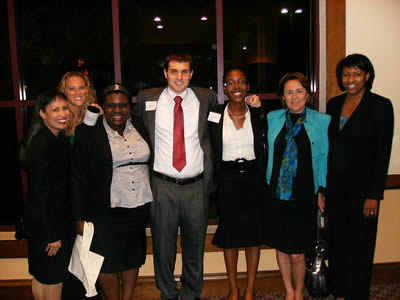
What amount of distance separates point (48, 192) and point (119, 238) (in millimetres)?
543

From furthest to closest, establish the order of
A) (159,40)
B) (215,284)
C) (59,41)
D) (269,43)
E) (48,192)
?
1. (59,41)
2. (269,43)
3. (159,40)
4. (215,284)
5. (48,192)

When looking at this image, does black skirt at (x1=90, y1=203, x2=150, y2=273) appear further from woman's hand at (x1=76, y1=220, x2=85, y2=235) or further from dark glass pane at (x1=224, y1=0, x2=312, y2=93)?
dark glass pane at (x1=224, y1=0, x2=312, y2=93)

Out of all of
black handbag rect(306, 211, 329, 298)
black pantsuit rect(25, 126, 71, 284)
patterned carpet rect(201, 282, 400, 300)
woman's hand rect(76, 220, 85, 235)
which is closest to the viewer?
black pantsuit rect(25, 126, 71, 284)

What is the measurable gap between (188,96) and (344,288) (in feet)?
6.02

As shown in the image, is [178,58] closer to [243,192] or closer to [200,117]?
→ [200,117]

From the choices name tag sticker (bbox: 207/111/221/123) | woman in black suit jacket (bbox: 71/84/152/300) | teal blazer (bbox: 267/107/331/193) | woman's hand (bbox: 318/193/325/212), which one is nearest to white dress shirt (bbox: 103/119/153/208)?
woman in black suit jacket (bbox: 71/84/152/300)

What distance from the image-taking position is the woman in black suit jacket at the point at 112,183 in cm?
209

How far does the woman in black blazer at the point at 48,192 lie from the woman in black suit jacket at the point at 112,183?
95 millimetres

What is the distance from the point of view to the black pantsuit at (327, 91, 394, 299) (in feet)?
7.07

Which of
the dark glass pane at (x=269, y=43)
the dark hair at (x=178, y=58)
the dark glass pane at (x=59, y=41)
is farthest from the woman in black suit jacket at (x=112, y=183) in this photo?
the dark glass pane at (x=269, y=43)

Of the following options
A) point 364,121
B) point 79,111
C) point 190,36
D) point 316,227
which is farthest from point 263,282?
point 190,36

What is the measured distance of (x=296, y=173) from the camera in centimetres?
227

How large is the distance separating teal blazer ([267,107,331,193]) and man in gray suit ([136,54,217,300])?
47 centimetres

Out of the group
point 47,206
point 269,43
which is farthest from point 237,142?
point 269,43
